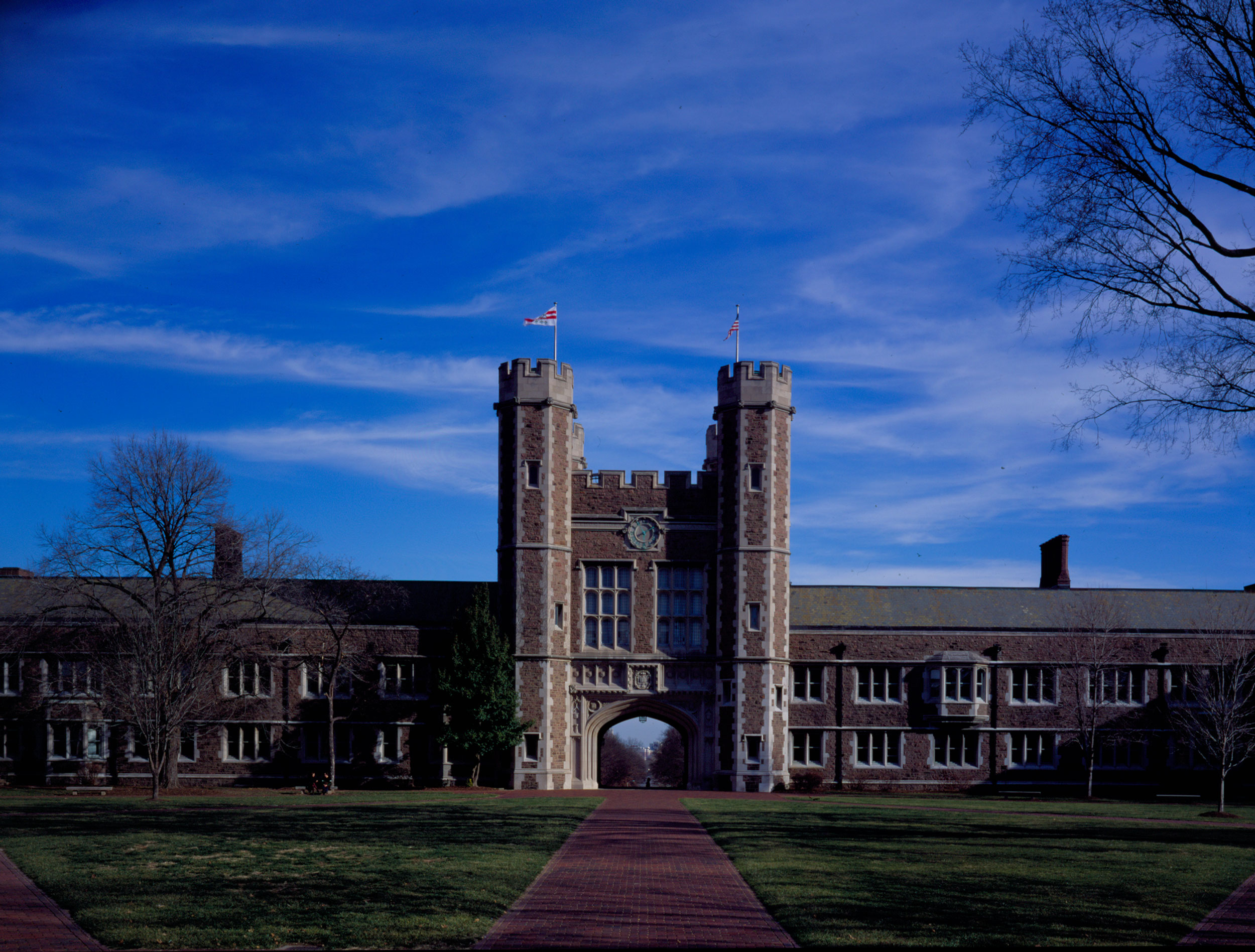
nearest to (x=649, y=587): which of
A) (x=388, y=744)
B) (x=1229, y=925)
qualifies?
(x=388, y=744)

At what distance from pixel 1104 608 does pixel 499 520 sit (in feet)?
73.7

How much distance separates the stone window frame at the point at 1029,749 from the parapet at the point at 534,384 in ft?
65.7

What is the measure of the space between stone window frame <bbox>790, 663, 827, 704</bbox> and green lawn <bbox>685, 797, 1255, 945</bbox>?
14.4 metres

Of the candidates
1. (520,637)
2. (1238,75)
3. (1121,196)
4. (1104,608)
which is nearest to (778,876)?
(1121,196)

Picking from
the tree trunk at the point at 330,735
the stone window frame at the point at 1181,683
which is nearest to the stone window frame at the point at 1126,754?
the stone window frame at the point at 1181,683

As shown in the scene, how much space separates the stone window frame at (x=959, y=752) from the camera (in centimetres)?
4284

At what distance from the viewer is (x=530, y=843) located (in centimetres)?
1958

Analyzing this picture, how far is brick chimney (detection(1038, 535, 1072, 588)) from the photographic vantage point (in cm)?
4906

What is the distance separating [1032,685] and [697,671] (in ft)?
41.2

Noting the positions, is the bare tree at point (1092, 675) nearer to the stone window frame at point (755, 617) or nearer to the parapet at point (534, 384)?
the stone window frame at point (755, 617)

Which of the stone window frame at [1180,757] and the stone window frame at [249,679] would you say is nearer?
the stone window frame at [249,679]

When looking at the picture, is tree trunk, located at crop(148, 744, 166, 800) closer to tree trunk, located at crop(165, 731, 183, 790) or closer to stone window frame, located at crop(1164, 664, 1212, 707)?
tree trunk, located at crop(165, 731, 183, 790)

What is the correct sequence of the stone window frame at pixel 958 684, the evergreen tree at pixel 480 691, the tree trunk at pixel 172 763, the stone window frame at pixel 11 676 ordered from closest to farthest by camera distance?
the evergreen tree at pixel 480 691
the tree trunk at pixel 172 763
the stone window frame at pixel 11 676
the stone window frame at pixel 958 684

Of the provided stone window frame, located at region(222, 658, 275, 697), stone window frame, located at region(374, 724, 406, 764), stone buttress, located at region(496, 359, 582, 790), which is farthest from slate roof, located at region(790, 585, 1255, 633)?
stone window frame, located at region(222, 658, 275, 697)
